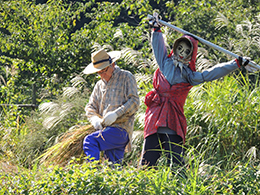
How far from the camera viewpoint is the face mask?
4.30m

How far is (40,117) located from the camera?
728 cm

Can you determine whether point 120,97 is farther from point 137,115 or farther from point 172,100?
point 137,115

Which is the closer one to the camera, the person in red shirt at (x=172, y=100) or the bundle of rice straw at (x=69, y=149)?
the person in red shirt at (x=172, y=100)

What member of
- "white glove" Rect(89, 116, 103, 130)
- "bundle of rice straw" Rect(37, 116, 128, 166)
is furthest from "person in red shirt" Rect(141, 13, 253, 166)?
"bundle of rice straw" Rect(37, 116, 128, 166)

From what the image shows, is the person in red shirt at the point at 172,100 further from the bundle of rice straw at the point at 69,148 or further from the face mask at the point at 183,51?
the bundle of rice straw at the point at 69,148

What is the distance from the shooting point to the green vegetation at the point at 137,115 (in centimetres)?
348

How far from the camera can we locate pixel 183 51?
4.32 metres

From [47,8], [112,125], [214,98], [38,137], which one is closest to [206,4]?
[47,8]

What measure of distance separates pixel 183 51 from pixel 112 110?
1011 millimetres

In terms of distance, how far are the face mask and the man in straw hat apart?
0.65 metres

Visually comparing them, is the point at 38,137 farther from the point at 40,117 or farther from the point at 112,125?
the point at 112,125

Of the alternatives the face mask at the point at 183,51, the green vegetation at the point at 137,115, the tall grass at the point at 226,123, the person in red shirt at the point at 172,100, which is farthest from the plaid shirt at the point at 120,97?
the tall grass at the point at 226,123

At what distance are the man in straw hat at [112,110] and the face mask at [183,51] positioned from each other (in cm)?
65

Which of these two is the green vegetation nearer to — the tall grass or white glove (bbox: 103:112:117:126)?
the tall grass
